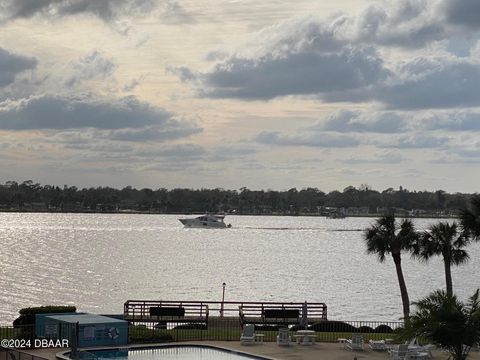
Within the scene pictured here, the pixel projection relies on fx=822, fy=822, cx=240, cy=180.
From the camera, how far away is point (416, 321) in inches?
1297

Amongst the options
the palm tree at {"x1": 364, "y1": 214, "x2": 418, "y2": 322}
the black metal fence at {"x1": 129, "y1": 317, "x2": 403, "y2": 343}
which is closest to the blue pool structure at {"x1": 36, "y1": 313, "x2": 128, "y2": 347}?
the black metal fence at {"x1": 129, "y1": 317, "x2": 403, "y2": 343}

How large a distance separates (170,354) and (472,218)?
21.7m

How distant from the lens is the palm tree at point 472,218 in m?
50.8

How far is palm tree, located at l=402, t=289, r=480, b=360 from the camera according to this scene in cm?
3231

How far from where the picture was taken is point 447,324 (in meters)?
32.3

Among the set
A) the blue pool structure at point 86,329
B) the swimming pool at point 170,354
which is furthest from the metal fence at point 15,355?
the blue pool structure at point 86,329

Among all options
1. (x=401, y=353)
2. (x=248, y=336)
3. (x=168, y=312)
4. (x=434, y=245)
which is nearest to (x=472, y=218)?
(x=434, y=245)

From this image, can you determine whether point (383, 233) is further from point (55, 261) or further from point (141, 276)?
point (55, 261)

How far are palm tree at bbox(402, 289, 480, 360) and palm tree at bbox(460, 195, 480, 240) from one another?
1833 centimetres

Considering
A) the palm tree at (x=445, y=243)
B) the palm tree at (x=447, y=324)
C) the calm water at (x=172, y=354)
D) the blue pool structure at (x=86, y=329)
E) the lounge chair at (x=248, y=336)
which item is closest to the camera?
the palm tree at (x=447, y=324)

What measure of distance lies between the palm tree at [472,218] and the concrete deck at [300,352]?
1116 centimetres

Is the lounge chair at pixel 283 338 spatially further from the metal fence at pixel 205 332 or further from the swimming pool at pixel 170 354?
the swimming pool at pixel 170 354

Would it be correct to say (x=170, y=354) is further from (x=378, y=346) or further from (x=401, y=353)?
(x=401, y=353)

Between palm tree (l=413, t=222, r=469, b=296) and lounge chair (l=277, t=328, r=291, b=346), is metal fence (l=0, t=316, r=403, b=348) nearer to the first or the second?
lounge chair (l=277, t=328, r=291, b=346)
